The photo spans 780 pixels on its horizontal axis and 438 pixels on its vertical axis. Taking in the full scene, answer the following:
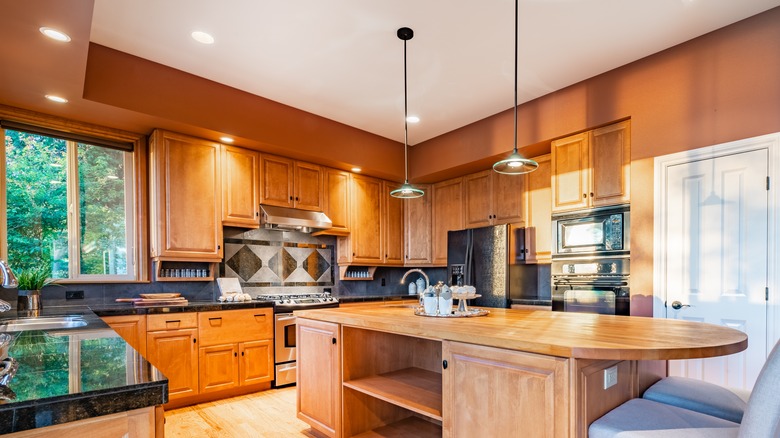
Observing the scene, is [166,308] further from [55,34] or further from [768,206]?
[768,206]

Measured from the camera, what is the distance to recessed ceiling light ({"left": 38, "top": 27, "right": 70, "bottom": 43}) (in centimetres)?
205

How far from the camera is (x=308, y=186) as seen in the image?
4.41 meters

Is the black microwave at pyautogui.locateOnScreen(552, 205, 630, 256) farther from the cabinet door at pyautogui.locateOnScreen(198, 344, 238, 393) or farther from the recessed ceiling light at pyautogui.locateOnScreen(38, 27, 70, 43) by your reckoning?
the recessed ceiling light at pyautogui.locateOnScreen(38, 27, 70, 43)

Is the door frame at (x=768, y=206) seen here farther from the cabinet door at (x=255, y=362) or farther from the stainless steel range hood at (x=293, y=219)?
the cabinet door at (x=255, y=362)

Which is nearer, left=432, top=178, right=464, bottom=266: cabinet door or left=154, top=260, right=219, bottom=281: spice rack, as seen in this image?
left=154, top=260, right=219, bottom=281: spice rack

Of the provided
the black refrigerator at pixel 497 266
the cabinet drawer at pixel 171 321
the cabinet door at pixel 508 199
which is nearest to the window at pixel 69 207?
the cabinet drawer at pixel 171 321

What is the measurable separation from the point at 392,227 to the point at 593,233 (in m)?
2.52

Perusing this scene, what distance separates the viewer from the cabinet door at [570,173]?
3449 millimetres

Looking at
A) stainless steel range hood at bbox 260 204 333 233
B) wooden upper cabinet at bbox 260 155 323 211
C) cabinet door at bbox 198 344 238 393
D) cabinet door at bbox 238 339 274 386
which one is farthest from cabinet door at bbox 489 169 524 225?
cabinet door at bbox 198 344 238 393

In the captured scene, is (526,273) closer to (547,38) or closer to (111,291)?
(547,38)

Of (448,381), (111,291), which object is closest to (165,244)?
(111,291)

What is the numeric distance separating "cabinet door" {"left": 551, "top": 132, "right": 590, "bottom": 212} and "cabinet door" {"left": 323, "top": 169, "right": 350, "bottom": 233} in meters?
2.29

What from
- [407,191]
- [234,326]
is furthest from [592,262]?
[234,326]

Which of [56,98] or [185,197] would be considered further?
[185,197]
